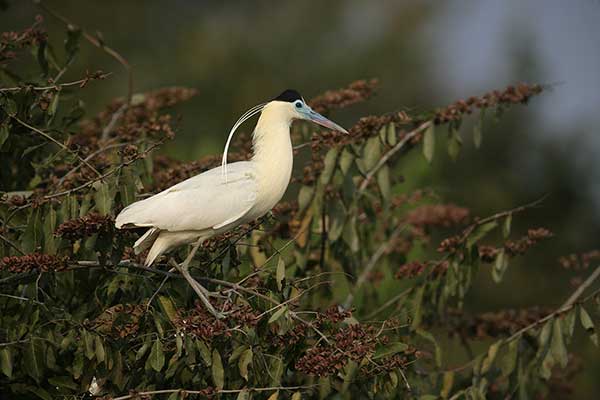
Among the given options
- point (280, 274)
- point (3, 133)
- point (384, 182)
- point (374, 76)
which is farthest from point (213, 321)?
point (374, 76)

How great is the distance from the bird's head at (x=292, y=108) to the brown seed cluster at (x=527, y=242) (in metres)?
1.00

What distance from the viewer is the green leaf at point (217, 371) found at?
368cm

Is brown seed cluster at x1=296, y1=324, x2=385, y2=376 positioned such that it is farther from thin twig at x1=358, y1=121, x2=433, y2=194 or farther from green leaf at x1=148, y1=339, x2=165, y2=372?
thin twig at x1=358, y1=121, x2=433, y2=194

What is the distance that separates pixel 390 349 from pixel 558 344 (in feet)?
4.07

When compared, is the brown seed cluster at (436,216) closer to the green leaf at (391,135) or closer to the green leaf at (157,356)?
the green leaf at (391,135)

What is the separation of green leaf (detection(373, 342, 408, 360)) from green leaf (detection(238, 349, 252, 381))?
1.55 ft

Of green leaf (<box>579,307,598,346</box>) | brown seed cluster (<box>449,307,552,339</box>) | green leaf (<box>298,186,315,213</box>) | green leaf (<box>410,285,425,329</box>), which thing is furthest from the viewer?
brown seed cluster (<box>449,307,552,339</box>)

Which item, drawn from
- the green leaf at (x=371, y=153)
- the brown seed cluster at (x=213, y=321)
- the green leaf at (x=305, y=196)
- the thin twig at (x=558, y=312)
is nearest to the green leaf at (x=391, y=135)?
the green leaf at (x=371, y=153)

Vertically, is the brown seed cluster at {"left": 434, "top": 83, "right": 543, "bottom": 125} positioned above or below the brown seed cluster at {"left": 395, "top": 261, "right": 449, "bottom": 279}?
above

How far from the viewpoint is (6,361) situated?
373 cm

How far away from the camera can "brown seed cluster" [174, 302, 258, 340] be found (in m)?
3.57

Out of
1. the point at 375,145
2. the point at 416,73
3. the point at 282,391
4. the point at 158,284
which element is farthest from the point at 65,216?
the point at 416,73

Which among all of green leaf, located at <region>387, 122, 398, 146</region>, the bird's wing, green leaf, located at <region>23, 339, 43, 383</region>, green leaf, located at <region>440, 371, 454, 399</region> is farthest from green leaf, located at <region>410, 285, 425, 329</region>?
green leaf, located at <region>23, 339, 43, 383</region>

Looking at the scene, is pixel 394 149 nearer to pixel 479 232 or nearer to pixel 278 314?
pixel 479 232
